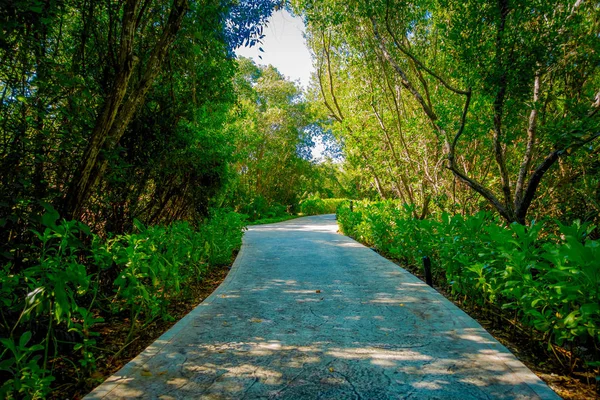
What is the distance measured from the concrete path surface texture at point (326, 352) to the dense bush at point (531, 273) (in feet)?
1.46

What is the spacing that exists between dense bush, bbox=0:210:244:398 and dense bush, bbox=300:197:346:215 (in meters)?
24.1

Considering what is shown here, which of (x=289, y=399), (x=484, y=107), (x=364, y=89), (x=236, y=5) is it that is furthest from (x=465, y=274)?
(x=364, y=89)

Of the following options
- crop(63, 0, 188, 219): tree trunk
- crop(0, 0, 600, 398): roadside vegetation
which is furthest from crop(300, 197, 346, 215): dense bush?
crop(63, 0, 188, 219): tree trunk

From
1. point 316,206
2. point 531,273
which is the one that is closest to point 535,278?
point 531,273

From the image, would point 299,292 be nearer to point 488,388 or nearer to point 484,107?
point 488,388

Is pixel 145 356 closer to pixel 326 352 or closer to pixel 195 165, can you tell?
pixel 326 352

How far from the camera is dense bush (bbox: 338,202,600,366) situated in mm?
2633

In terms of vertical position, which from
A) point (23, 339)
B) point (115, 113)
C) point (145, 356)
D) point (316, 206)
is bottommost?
point (145, 356)

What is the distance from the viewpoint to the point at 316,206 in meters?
32.1

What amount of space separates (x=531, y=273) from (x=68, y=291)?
431 centimetres

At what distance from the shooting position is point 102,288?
456cm

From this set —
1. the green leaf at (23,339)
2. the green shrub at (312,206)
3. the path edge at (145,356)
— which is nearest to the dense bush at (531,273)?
the path edge at (145,356)

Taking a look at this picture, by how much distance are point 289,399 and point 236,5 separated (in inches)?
232

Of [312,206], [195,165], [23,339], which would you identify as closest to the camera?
[23,339]
